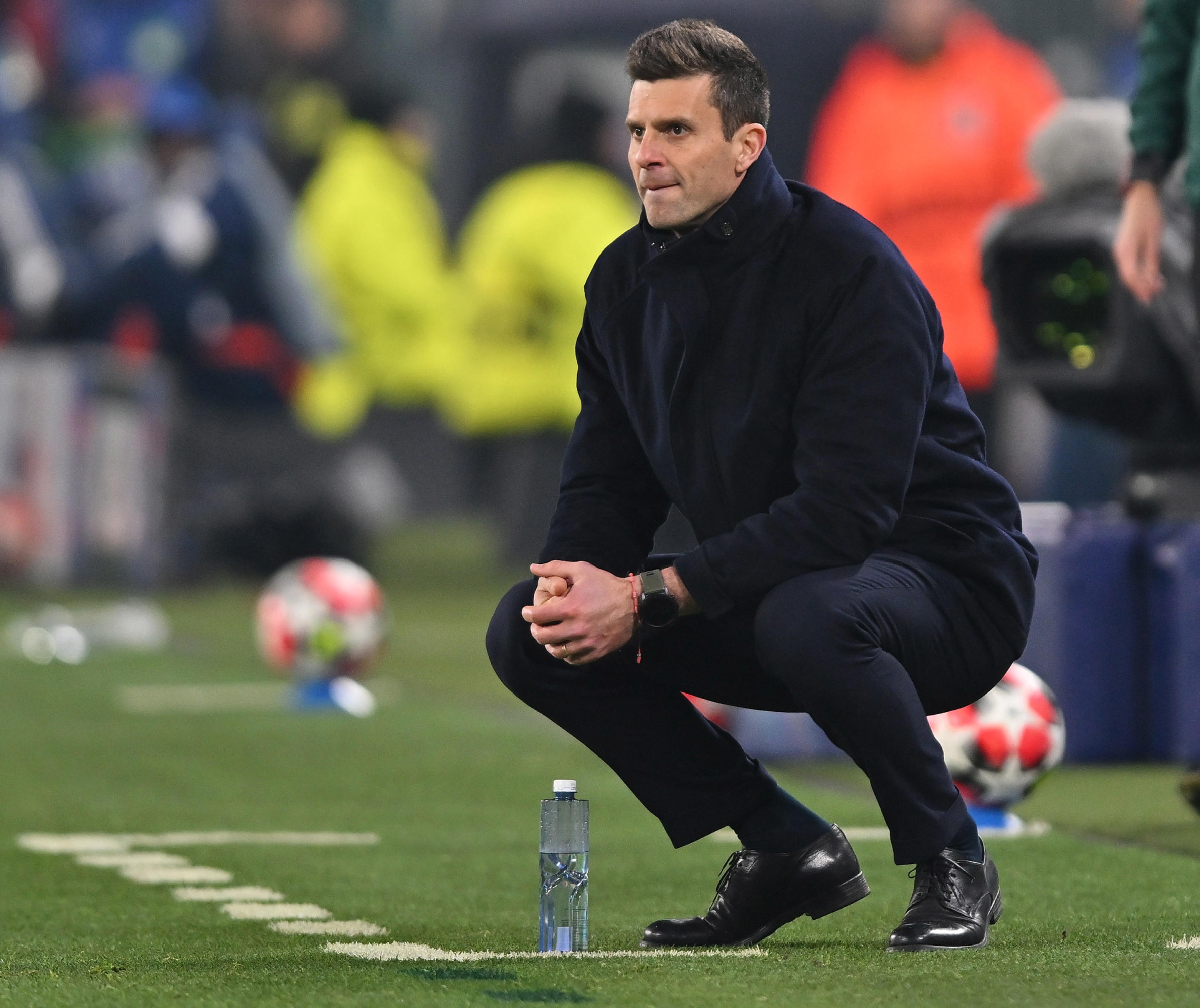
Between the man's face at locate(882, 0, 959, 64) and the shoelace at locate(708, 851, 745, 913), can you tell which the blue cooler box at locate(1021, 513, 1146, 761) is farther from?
the man's face at locate(882, 0, 959, 64)

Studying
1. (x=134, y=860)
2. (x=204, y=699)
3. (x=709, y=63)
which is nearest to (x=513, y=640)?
(x=709, y=63)

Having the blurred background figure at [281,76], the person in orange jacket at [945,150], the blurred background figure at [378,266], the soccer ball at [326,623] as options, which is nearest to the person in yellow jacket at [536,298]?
the blurred background figure at [378,266]

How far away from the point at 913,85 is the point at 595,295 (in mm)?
10389

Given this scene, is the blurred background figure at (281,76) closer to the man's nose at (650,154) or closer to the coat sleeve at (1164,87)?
the coat sleeve at (1164,87)

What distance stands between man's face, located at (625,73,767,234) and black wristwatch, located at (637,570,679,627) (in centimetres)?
60

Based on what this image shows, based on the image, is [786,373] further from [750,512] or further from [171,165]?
[171,165]

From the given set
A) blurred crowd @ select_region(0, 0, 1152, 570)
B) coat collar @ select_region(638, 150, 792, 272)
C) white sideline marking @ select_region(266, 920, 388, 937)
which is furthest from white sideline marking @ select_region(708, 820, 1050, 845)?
blurred crowd @ select_region(0, 0, 1152, 570)

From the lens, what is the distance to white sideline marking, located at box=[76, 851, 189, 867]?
556 centimetres

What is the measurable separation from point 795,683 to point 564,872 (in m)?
0.52

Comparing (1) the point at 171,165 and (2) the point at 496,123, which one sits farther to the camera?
(2) the point at 496,123

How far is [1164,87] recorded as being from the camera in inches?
232

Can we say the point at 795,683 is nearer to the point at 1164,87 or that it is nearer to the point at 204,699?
the point at 1164,87

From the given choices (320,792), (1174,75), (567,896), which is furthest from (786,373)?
(320,792)

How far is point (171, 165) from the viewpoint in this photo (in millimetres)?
16938
